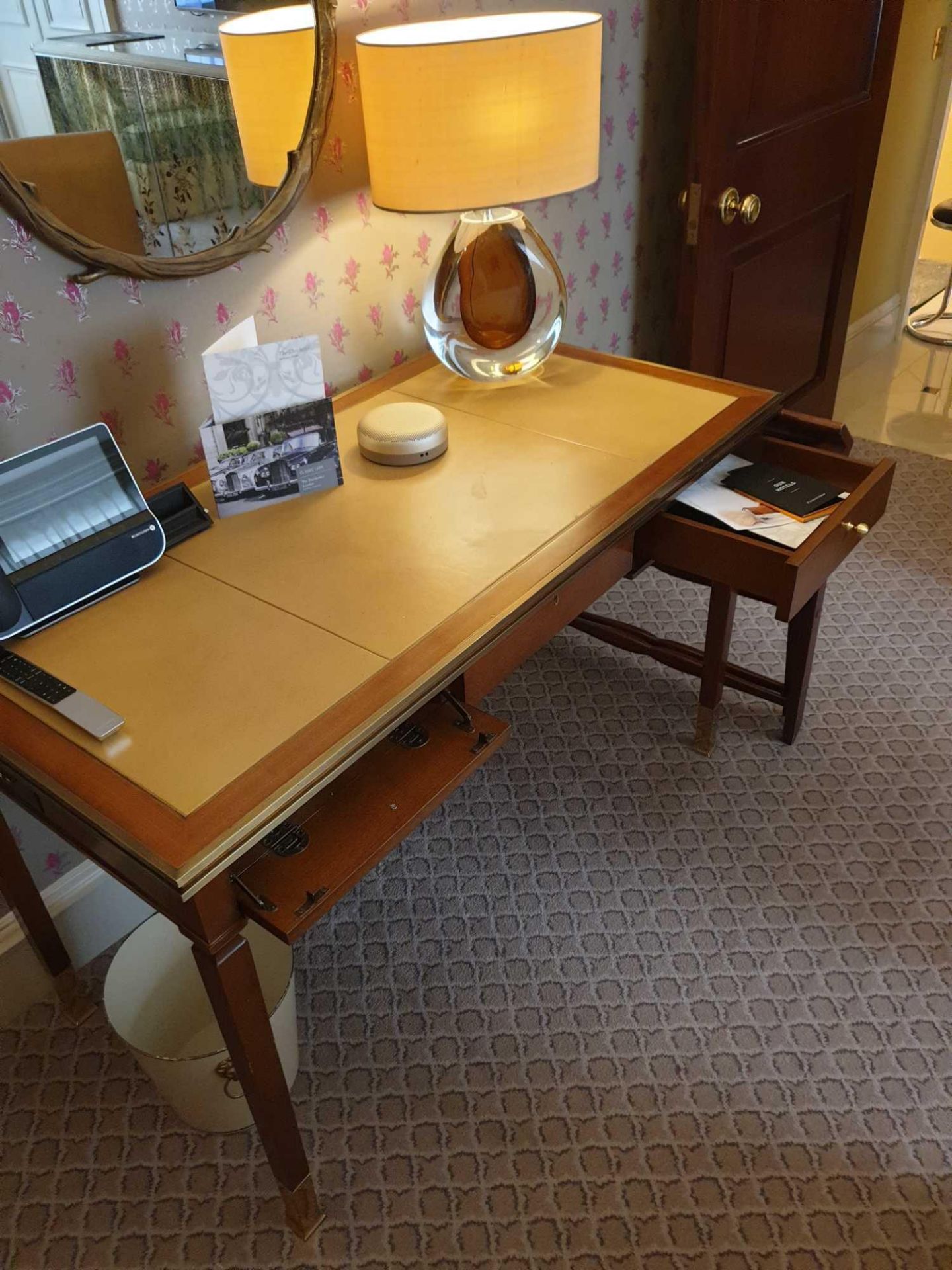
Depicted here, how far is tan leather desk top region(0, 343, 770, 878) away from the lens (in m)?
1.03

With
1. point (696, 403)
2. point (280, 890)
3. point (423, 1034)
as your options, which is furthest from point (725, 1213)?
point (696, 403)

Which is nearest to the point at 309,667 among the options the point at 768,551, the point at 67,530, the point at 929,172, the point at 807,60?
A: the point at 67,530

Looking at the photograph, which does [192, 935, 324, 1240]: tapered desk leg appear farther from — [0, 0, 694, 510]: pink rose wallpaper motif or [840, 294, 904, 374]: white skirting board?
[840, 294, 904, 374]: white skirting board

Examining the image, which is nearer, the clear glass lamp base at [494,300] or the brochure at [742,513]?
the brochure at [742,513]

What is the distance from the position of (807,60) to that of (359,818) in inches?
82.1

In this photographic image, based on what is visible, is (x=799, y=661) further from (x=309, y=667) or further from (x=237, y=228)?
(x=237, y=228)

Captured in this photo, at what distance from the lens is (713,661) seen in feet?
6.31

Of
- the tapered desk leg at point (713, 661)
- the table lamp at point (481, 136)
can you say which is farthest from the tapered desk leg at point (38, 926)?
the tapered desk leg at point (713, 661)

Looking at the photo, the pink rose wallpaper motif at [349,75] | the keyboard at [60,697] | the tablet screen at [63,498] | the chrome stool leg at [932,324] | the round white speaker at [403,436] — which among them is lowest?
the chrome stool leg at [932,324]

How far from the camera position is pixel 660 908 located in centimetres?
175

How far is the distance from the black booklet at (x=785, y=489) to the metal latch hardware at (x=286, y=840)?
91cm

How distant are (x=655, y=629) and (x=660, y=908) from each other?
2.64 feet

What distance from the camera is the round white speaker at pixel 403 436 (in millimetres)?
1480

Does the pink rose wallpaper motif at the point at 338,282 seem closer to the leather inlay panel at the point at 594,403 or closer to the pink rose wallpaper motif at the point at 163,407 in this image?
the pink rose wallpaper motif at the point at 163,407
